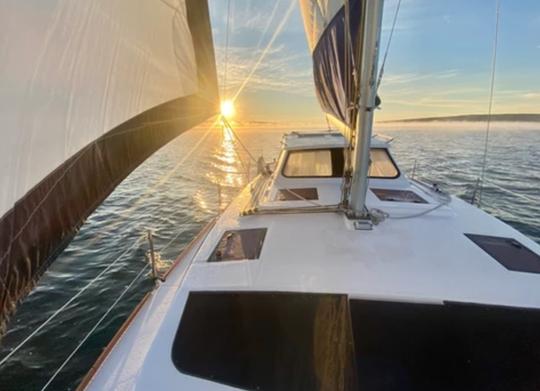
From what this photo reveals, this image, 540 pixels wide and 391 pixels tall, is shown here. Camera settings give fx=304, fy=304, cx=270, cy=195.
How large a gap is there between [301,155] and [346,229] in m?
2.02

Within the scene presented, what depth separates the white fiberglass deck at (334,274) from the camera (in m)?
1.56

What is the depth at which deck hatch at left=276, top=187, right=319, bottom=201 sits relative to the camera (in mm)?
3549

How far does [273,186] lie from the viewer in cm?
408

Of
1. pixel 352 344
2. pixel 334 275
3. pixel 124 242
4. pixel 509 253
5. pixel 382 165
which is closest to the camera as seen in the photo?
pixel 352 344

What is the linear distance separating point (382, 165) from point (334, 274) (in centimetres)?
284

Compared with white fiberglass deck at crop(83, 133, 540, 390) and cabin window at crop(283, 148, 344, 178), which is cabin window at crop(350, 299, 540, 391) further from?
cabin window at crop(283, 148, 344, 178)

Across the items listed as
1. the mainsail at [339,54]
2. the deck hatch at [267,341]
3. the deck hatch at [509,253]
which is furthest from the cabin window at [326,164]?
the deck hatch at [267,341]

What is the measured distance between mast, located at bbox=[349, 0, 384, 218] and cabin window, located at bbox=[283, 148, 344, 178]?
161 cm

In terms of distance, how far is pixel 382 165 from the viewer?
439 centimetres

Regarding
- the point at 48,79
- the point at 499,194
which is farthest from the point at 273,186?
the point at 499,194

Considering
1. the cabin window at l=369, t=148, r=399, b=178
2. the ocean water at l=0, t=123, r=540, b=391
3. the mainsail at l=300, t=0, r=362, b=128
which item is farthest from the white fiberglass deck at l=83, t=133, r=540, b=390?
the cabin window at l=369, t=148, r=399, b=178

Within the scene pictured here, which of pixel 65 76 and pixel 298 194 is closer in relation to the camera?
pixel 65 76

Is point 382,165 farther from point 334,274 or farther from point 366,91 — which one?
point 334,274

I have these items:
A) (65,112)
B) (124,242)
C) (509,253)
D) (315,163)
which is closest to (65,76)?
(65,112)
